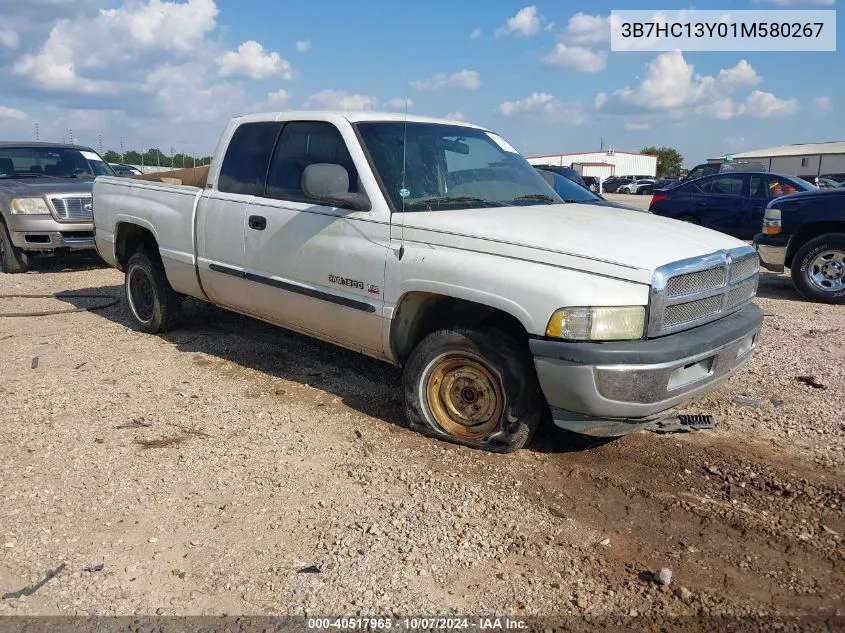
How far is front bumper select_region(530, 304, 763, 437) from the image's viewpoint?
344 cm

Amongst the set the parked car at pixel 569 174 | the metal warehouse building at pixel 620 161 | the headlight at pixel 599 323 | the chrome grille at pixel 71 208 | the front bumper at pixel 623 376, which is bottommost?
the front bumper at pixel 623 376

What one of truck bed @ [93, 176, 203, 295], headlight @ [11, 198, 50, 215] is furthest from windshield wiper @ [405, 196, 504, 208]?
headlight @ [11, 198, 50, 215]

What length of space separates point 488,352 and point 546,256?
63 centimetres

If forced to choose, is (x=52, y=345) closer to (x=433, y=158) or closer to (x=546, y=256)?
(x=433, y=158)

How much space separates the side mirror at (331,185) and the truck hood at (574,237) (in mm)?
318

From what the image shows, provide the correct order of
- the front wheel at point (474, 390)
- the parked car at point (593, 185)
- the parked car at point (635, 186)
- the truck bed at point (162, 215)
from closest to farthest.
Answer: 1. the front wheel at point (474, 390)
2. the truck bed at point (162, 215)
3. the parked car at point (593, 185)
4. the parked car at point (635, 186)

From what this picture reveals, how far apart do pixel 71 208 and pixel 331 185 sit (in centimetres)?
709

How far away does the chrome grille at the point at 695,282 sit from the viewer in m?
3.56

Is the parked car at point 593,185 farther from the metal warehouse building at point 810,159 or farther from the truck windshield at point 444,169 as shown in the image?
the metal warehouse building at point 810,159

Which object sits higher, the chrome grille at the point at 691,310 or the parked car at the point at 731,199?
the parked car at the point at 731,199

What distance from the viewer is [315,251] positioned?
15.3ft

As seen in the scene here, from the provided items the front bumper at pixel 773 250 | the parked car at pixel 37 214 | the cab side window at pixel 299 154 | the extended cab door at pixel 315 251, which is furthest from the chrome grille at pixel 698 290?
the parked car at pixel 37 214

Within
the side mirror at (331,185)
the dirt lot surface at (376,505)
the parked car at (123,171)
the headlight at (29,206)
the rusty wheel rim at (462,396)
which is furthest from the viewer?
the parked car at (123,171)

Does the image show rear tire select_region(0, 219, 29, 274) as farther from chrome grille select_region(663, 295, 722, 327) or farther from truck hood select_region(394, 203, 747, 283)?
chrome grille select_region(663, 295, 722, 327)
